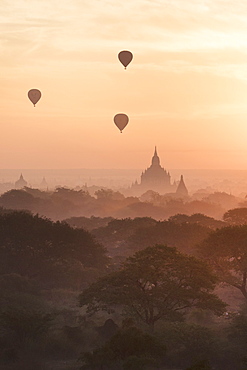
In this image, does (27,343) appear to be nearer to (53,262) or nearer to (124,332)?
(124,332)

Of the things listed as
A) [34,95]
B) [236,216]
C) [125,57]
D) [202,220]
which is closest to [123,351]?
[202,220]

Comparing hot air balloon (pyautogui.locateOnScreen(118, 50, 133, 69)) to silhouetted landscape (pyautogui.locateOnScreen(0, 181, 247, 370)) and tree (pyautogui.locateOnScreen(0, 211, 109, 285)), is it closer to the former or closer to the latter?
silhouetted landscape (pyautogui.locateOnScreen(0, 181, 247, 370))

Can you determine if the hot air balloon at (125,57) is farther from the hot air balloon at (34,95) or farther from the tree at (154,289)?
the tree at (154,289)

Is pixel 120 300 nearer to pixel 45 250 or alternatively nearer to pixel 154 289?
pixel 154 289

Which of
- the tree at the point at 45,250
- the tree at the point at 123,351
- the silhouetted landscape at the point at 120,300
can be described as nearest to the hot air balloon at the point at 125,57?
the silhouetted landscape at the point at 120,300

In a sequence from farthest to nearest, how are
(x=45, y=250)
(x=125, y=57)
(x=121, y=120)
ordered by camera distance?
(x=121, y=120) < (x=125, y=57) < (x=45, y=250)

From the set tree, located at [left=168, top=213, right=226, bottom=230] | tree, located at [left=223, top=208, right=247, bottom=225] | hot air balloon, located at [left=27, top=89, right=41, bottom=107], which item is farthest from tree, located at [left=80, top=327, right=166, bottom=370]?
hot air balloon, located at [left=27, top=89, right=41, bottom=107]

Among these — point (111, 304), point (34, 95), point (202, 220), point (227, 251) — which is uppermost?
point (34, 95)

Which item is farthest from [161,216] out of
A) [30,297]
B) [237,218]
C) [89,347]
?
[89,347]
